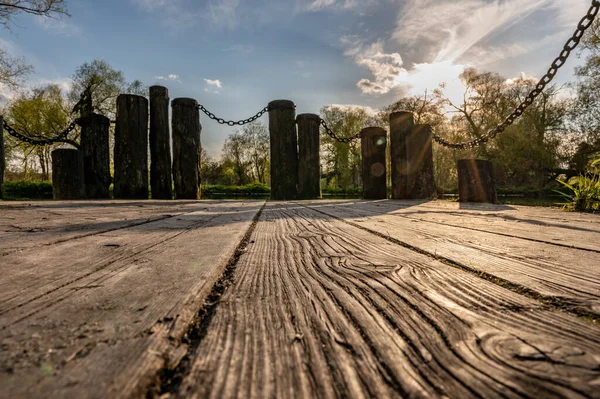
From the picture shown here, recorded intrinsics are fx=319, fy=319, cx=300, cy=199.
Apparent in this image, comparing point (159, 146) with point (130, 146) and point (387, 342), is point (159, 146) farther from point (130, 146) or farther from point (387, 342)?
point (387, 342)

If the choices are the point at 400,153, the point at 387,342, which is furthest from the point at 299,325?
the point at 400,153

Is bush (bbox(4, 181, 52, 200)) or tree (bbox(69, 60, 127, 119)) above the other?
tree (bbox(69, 60, 127, 119))

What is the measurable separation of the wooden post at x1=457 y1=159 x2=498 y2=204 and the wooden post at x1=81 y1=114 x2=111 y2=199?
25.0 ft

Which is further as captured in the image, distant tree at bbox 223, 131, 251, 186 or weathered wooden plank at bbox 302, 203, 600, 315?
distant tree at bbox 223, 131, 251, 186

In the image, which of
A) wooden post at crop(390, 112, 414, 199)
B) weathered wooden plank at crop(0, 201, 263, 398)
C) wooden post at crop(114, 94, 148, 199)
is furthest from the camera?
wooden post at crop(114, 94, 148, 199)

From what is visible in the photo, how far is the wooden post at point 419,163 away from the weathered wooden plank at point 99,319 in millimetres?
6146

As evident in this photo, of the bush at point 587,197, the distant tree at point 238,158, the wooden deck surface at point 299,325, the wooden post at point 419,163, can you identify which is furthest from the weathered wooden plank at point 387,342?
the distant tree at point 238,158

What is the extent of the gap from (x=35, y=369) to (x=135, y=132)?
7.60m

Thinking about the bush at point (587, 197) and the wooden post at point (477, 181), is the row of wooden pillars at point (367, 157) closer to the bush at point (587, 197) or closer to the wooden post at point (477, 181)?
the wooden post at point (477, 181)

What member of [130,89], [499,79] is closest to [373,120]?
[499,79]

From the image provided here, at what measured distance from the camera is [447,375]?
434 millimetres

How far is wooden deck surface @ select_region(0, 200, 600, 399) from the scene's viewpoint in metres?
0.41

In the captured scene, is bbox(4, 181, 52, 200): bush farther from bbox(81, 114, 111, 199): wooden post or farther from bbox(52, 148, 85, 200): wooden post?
bbox(52, 148, 85, 200): wooden post

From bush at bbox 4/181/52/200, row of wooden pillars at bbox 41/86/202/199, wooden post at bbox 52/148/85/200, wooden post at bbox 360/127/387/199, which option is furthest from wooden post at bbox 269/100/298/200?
bush at bbox 4/181/52/200
